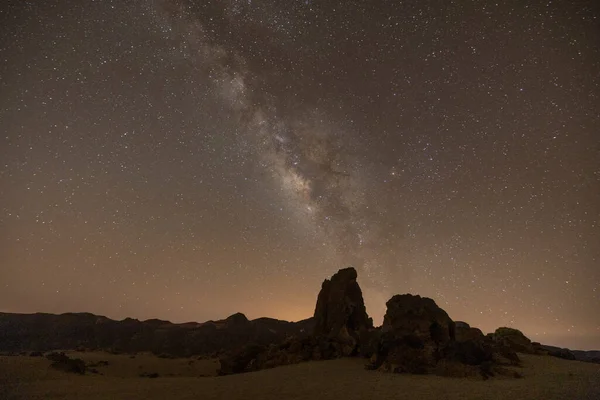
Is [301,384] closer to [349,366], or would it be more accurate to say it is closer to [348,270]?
[349,366]

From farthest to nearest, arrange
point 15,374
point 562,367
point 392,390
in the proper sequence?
1. point 562,367
2. point 15,374
3. point 392,390

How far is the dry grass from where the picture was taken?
15.3 meters

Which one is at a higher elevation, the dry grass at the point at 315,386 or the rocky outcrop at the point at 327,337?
the rocky outcrop at the point at 327,337

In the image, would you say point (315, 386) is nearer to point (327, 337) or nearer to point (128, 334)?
point (327, 337)

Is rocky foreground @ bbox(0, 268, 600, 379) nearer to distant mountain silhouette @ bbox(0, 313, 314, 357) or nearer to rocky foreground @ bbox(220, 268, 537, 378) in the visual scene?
rocky foreground @ bbox(220, 268, 537, 378)

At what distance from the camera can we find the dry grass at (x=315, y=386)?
15.3 m

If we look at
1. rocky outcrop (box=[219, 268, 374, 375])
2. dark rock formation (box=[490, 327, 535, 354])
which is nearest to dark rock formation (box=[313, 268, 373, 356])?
rocky outcrop (box=[219, 268, 374, 375])

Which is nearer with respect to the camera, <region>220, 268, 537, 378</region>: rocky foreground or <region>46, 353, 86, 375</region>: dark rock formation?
<region>220, 268, 537, 378</region>: rocky foreground

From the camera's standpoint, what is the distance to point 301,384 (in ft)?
58.3

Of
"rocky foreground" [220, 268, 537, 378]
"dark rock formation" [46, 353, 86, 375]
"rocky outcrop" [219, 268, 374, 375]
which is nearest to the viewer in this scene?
"rocky foreground" [220, 268, 537, 378]

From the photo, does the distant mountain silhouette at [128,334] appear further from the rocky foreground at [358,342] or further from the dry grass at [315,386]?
the dry grass at [315,386]

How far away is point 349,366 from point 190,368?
65.9 feet

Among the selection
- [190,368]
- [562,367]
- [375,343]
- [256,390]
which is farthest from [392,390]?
[190,368]

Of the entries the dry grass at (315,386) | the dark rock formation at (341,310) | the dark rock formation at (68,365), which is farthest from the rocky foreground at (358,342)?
the dry grass at (315,386)
